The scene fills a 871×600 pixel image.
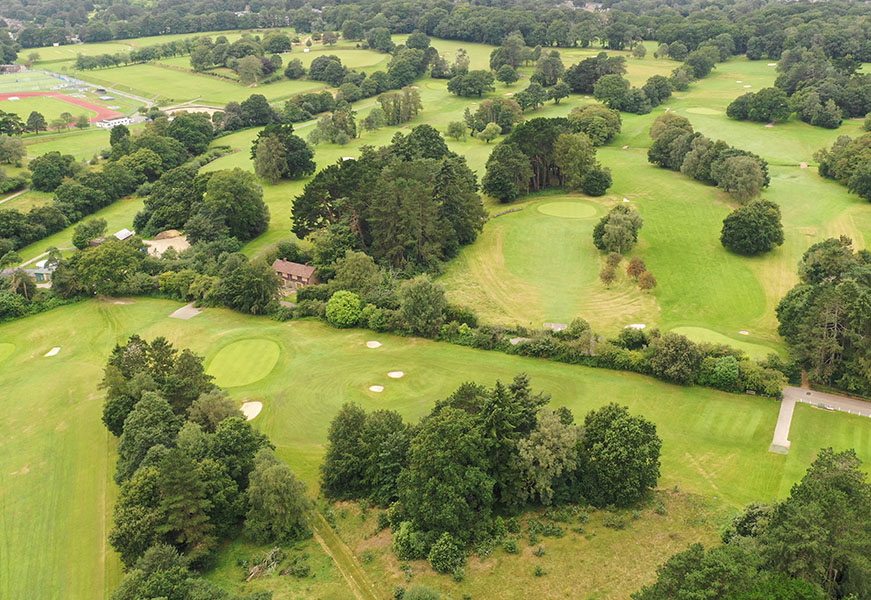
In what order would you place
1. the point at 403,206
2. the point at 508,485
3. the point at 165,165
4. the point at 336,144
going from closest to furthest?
the point at 508,485
the point at 403,206
the point at 165,165
the point at 336,144

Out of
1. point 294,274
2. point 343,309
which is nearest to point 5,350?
point 294,274

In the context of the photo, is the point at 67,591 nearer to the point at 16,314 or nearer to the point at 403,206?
the point at 16,314

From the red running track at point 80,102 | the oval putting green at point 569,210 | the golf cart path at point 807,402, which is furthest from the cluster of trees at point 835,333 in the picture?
the red running track at point 80,102

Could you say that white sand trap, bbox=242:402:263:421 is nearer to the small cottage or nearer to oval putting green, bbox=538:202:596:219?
the small cottage

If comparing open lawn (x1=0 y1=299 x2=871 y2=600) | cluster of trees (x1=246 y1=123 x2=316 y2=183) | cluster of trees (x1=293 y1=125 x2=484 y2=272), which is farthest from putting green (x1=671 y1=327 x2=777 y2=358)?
cluster of trees (x1=246 y1=123 x2=316 y2=183)

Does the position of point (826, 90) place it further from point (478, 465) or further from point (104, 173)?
point (104, 173)

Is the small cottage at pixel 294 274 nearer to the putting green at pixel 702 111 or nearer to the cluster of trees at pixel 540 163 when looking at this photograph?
the cluster of trees at pixel 540 163

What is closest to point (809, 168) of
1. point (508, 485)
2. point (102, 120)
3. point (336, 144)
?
point (336, 144)
